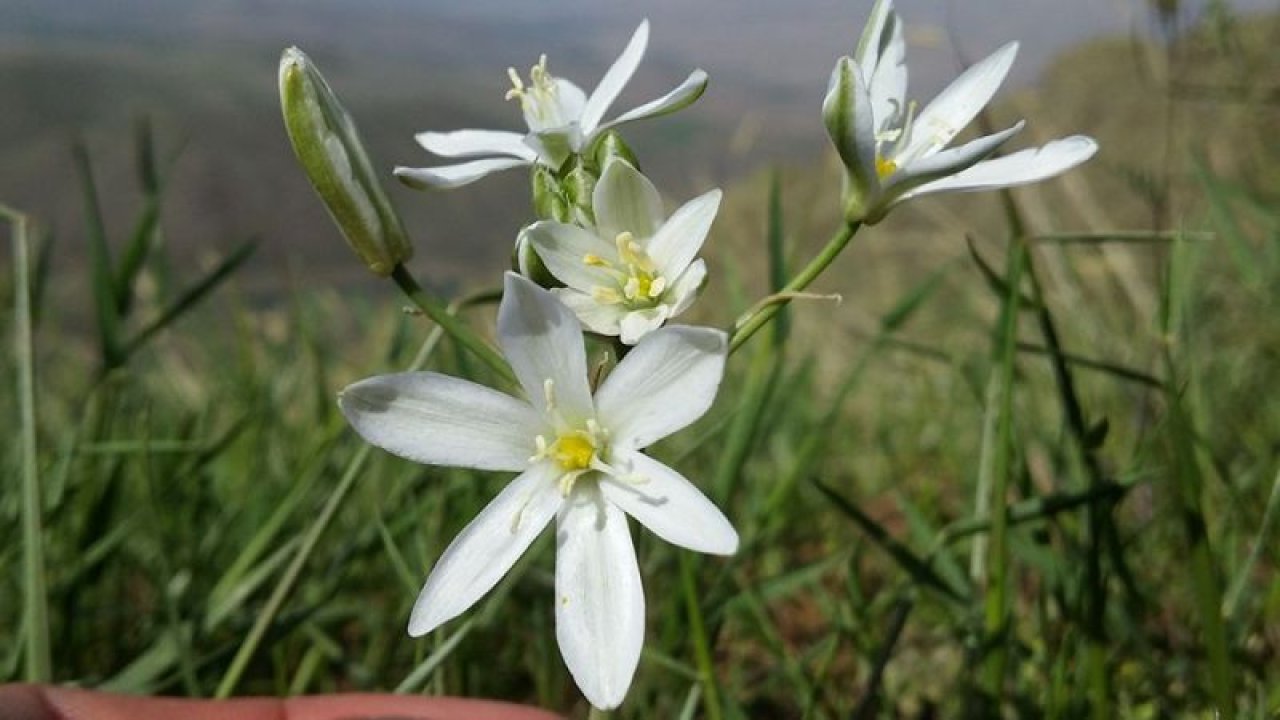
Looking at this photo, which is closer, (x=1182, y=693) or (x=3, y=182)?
(x=1182, y=693)

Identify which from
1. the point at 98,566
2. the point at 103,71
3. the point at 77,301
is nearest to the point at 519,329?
the point at 98,566

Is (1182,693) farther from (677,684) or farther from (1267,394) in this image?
(1267,394)

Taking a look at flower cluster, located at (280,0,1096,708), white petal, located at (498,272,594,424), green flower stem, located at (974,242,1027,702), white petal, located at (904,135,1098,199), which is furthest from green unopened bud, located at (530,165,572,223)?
green flower stem, located at (974,242,1027,702)

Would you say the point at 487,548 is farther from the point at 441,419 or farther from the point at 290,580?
the point at 290,580

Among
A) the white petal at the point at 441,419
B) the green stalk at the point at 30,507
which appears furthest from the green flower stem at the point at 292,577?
the white petal at the point at 441,419

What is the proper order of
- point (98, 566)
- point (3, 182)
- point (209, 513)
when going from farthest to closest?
point (3, 182) < point (209, 513) < point (98, 566)

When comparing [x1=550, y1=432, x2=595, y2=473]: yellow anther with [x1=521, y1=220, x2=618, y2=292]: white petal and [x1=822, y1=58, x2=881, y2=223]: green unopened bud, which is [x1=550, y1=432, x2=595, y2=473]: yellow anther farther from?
[x1=822, y1=58, x2=881, y2=223]: green unopened bud

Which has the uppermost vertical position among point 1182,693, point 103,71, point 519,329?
point 103,71

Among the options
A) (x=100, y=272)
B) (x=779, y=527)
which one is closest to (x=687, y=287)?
(x=100, y=272)
